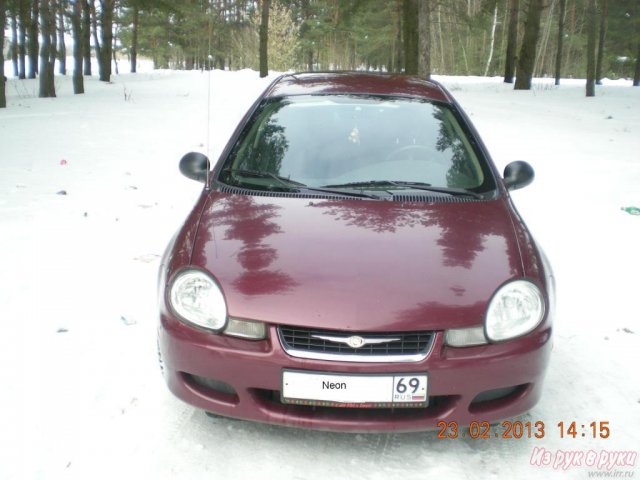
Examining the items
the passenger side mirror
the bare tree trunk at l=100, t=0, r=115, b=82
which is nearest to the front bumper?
the passenger side mirror

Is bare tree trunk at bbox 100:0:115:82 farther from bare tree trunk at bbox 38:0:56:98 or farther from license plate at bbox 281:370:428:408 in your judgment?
license plate at bbox 281:370:428:408

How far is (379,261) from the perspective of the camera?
253 centimetres

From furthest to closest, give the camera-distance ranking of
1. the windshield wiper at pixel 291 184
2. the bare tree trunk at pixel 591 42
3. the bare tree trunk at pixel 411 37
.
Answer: the bare tree trunk at pixel 411 37, the bare tree trunk at pixel 591 42, the windshield wiper at pixel 291 184

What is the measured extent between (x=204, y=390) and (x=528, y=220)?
185 inches

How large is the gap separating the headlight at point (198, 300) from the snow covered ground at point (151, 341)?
0.58 meters

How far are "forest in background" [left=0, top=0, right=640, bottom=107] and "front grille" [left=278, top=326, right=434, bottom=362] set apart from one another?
58.0 ft

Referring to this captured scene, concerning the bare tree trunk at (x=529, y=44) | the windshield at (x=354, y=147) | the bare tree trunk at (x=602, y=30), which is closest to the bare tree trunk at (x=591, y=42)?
the bare tree trunk at (x=602, y=30)

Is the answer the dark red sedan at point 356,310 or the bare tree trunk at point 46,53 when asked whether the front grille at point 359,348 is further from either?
the bare tree trunk at point 46,53

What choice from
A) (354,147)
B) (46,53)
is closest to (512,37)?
(46,53)

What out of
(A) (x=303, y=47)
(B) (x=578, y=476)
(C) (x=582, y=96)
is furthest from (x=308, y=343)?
(A) (x=303, y=47)

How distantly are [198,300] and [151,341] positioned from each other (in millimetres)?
1282

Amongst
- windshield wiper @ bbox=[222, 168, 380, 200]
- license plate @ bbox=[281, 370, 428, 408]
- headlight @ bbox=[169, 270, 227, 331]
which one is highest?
windshield wiper @ bbox=[222, 168, 380, 200]

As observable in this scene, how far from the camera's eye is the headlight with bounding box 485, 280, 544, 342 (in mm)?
2377

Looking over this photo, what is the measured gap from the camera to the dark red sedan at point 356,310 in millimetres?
2287
